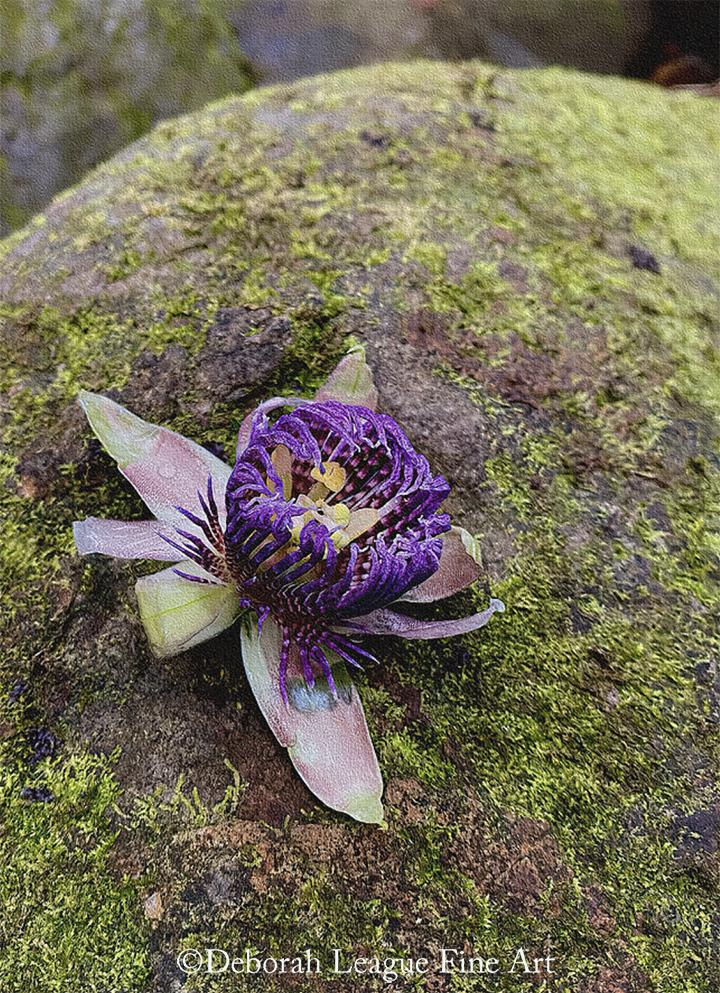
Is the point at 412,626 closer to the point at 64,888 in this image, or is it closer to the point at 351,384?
the point at 351,384

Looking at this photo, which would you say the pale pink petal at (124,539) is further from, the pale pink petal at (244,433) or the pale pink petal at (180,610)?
the pale pink petal at (244,433)

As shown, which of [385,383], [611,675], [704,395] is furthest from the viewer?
[704,395]

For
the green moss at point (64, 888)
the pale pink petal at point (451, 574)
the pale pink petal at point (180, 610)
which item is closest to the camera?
the green moss at point (64, 888)

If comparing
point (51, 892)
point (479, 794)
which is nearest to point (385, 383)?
point (479, 794)

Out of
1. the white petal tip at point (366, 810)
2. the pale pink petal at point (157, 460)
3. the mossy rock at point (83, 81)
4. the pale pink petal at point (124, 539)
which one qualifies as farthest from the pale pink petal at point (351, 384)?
the mossy rock at point (83, 81)

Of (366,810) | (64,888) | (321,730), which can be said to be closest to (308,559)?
(321,730)

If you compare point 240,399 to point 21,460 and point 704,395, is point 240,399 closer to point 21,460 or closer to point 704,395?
point 21,460
